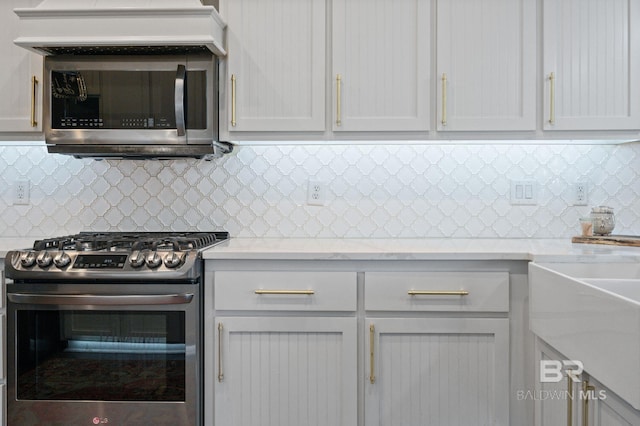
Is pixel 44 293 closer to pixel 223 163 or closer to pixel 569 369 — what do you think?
pixel 223 163

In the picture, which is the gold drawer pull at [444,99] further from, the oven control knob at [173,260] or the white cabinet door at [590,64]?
the oven control knob at [173,260]

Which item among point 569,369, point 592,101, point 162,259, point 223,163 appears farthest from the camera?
point 223,163

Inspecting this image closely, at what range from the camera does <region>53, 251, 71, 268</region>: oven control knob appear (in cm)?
183

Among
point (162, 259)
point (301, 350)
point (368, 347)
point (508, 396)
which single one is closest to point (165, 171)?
point (162, 259)

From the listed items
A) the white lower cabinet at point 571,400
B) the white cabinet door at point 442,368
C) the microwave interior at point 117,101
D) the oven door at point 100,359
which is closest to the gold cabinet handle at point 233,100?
the microwave interior at point 117,101

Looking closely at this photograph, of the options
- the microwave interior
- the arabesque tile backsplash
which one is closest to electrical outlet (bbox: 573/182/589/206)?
the arabesque tile backsplash

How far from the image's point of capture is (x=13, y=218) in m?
2.55

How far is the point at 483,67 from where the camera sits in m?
2.15

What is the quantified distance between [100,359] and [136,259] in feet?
1.31

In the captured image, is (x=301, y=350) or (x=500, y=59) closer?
(x=301, y=350)

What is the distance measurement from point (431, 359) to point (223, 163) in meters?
1.35

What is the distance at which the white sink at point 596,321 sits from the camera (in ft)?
3.38

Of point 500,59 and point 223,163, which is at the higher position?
point 500,59

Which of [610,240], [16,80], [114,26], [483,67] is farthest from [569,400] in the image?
[16,80]
